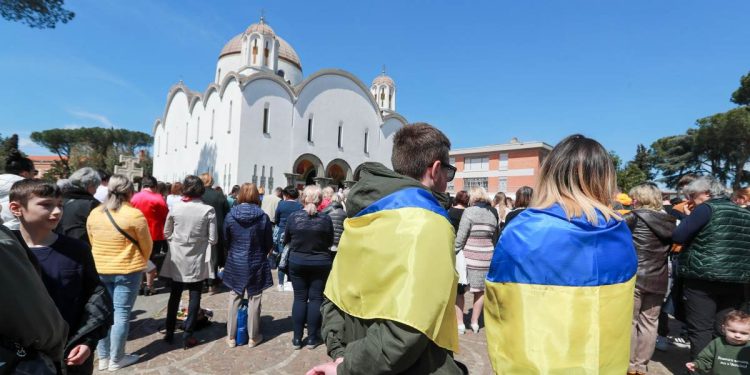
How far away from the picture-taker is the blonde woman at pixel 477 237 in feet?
17.0

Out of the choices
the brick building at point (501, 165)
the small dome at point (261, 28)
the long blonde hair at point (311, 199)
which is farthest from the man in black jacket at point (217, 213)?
the brick building at point (501, 165)

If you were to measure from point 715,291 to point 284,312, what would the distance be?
17.5ft

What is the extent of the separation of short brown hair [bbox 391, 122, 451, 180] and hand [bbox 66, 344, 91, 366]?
2.21 meters

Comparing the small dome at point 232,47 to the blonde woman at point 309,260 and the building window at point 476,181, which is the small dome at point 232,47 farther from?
the blonde woman at point 309,260

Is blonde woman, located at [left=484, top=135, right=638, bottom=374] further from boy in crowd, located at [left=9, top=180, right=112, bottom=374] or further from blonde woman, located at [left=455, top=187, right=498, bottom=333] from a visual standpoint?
blonde woman, located at [left=455, top=187, right=498, bottom=333]

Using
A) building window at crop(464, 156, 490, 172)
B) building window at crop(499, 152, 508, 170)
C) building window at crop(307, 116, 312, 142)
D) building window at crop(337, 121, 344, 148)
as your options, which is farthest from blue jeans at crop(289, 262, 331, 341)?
building window at crop(464, 156, 490, 172)

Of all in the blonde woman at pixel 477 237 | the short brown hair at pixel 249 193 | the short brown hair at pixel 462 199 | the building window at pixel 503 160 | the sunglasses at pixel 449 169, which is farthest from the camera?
the building window at pixel 503 160

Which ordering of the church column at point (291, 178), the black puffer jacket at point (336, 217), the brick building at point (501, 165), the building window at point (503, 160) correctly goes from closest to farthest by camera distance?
the black puffer jacket at point (336, 217)
the church column at point (291, 178)
the brick building at point (501, 165)
the building window at point (503, 160)

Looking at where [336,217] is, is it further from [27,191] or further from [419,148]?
[419,148]

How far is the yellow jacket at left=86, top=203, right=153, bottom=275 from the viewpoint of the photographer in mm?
3908

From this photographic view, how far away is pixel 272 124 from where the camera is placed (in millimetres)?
24578

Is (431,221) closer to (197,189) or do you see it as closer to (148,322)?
(197,189)

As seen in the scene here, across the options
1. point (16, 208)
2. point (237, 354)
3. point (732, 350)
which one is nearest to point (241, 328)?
point (237, 354)

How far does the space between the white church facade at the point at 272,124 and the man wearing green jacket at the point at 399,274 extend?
2113cm
